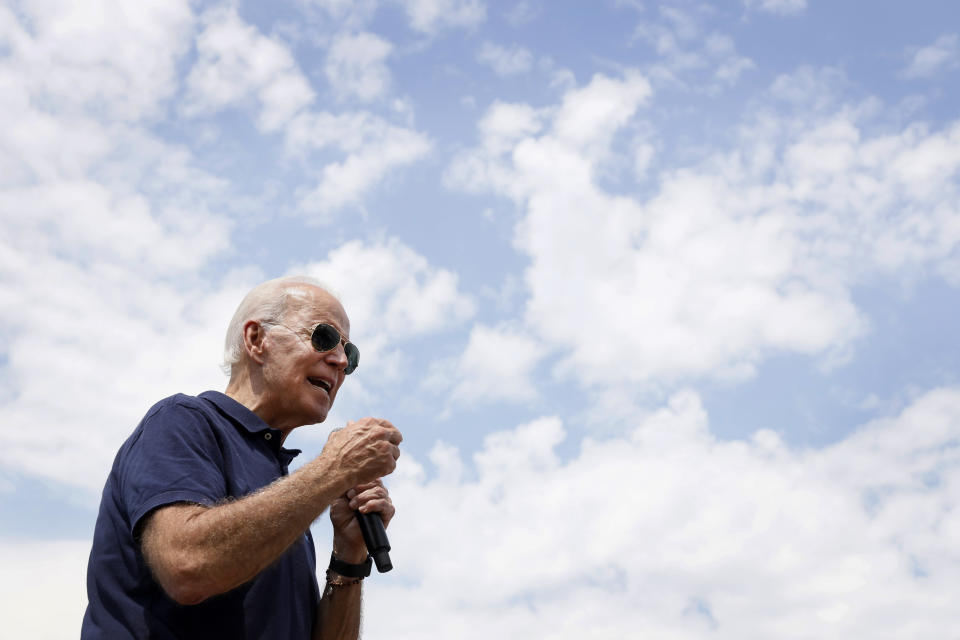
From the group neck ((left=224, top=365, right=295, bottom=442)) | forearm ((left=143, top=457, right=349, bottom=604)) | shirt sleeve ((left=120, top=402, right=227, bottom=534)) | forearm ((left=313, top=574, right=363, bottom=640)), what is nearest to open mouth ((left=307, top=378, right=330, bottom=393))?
neck ((left=224, top=365, right=295, bottom=442))

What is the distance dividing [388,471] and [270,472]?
89 cm

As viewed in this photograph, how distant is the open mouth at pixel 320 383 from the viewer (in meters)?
5.55

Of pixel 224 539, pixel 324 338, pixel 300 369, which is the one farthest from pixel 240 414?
pixel 224 539

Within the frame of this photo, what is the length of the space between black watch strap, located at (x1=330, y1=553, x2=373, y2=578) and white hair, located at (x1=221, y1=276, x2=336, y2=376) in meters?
1.41

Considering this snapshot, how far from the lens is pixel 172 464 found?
4.30m

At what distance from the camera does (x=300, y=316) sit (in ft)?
18.7

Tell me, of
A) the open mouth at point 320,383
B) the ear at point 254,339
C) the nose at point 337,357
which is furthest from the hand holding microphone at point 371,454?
the ear at point 254,339

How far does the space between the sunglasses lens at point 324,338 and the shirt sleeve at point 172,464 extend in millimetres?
993

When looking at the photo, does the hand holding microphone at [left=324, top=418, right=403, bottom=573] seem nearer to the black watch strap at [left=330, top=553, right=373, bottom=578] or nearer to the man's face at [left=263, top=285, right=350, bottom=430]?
the black watch strap at [left=330, top=553, right=373, bottom=578]

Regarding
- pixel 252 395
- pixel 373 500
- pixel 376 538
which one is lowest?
pixel 376 538

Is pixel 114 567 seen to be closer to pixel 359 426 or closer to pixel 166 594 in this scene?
pixel 166 594

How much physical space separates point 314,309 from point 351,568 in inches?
64.0

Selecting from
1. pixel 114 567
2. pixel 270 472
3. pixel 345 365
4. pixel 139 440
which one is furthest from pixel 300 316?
pixel 114 567

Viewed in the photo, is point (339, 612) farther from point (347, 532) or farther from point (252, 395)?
point (252, 395)
